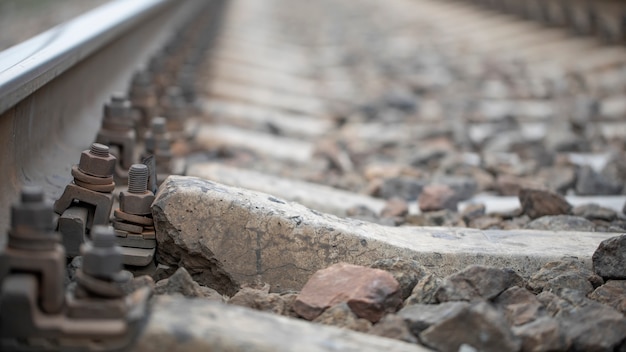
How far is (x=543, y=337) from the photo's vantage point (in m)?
2.12

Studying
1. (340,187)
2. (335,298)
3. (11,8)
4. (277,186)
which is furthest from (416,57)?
(335,298)

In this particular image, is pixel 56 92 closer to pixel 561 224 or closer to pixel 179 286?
pixel 179 286

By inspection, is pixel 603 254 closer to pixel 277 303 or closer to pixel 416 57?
pixel 277 303

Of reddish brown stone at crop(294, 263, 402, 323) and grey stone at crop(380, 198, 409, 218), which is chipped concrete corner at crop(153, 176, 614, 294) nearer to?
reddish brown stone at crop(294, 263, 402, 323)

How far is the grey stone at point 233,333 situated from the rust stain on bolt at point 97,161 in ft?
2.10

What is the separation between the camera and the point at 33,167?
9.30 feet

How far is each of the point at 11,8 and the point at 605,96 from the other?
7.26 meters

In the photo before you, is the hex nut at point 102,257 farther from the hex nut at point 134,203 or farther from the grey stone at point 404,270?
the grey stone at point 404,270

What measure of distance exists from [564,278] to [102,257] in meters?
1.34

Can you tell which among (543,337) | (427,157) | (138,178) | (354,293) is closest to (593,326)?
(543,337)

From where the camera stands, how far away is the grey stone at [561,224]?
3.37 m

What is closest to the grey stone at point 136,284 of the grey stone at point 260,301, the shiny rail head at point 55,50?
the grey stone at point 260,301

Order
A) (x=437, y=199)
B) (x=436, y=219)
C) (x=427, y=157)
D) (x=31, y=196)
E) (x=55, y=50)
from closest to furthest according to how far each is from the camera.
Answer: (x=31, y=196), (x=55, y=50), (x=436, y=219), (x=437, y=199), (x=427, y=157)

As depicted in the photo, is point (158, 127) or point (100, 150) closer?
point (100, 150)
